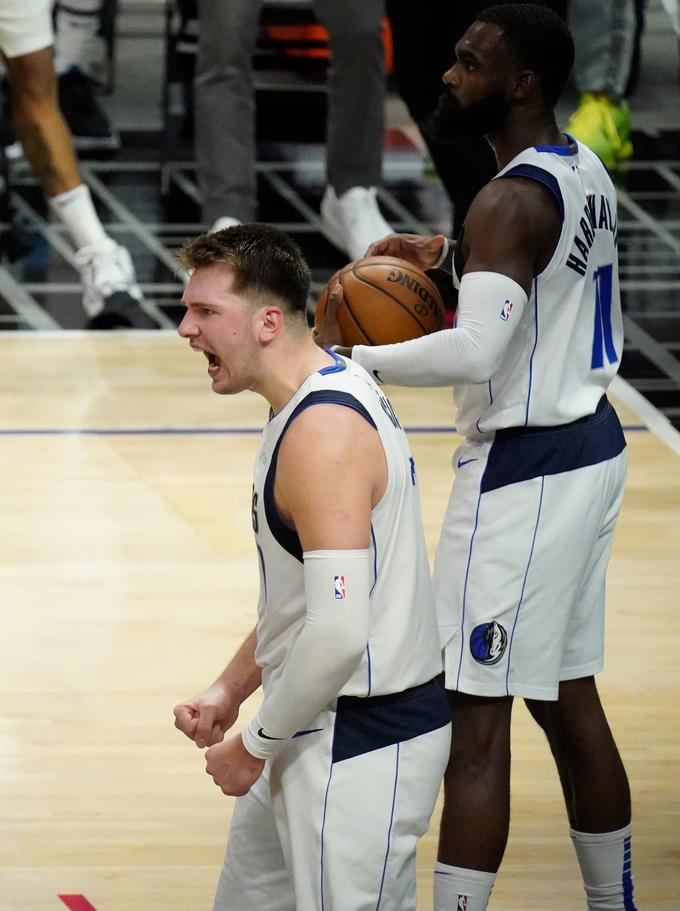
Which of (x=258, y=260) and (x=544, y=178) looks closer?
(x=258, y=260)

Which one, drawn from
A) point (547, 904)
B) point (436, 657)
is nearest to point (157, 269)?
point (547, 904)

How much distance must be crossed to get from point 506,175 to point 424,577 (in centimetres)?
77

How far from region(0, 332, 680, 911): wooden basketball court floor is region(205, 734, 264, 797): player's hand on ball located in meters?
0.92

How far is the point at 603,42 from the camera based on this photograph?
9.34m

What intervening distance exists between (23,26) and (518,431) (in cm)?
443

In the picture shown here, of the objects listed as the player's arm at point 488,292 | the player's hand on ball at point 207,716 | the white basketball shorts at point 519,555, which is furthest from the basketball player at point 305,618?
the white basketball shorts at point 519,555

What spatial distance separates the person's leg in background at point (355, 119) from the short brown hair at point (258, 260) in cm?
504

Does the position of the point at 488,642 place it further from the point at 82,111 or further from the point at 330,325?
the point at 82,111

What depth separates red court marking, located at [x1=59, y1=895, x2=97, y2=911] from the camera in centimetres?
341

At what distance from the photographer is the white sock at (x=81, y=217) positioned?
731 cm

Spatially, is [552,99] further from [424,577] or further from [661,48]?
[661,48]

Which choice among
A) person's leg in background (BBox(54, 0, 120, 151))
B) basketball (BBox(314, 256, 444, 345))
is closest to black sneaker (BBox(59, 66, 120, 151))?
person's leg in background (BBox(54, 0, 120, 151))

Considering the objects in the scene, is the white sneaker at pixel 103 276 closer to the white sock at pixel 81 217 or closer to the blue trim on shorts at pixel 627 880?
the white sock at pixel 81 217

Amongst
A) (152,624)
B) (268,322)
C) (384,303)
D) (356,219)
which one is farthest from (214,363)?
(356,219)
